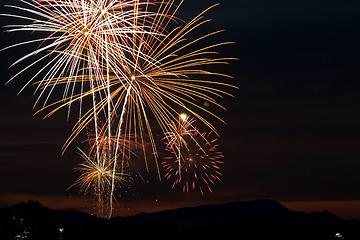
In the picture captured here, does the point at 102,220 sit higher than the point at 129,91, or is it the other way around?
the point at 129,91

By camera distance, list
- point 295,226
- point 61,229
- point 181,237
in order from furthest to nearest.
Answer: point 295,226
point 181,237
point 61,229

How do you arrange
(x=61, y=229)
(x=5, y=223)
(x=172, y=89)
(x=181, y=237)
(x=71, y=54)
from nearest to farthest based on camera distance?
1. (x=71, y=54)
2. (x=172, y=89)
3. (x=5, y=223)
4. (x=61, y=229)
5. (x=181, y=237)

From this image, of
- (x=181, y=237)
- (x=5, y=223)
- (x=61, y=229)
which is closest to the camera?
(x=5, y=223)

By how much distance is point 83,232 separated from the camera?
60500 millimetres

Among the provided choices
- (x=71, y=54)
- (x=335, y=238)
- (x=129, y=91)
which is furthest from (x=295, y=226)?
(x=71, y=54)

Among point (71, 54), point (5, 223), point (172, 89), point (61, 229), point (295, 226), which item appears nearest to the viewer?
point (71, 54)

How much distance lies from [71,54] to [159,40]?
463cm

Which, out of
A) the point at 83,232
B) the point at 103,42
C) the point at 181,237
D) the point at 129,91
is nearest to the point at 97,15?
the point at 103,42

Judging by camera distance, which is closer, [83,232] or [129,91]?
[129,91]

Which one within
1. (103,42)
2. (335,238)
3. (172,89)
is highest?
(103,42)

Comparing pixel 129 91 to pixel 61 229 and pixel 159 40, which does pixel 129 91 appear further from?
pixel 61 229

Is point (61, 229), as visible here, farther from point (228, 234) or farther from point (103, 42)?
point (103, 42)

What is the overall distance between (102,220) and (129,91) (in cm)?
2929

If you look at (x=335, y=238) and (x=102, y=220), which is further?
(x=335, y=238)
